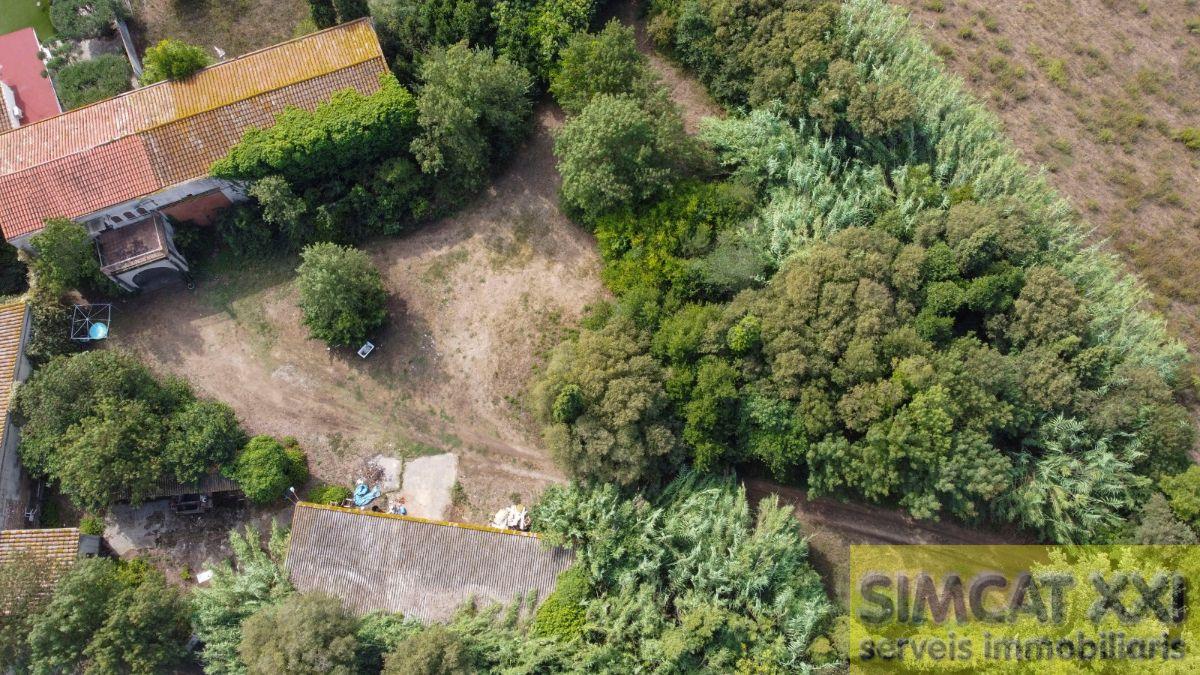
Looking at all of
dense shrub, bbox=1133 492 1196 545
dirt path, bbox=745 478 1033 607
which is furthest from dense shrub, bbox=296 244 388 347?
dense shrub, bbox=1133 492 1196 545

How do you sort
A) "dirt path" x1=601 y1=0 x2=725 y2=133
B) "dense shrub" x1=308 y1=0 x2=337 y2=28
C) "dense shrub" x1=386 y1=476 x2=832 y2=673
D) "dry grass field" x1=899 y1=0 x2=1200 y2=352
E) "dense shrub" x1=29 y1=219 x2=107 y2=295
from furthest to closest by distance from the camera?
"dirt path" x1=601 y1=0 x2=725 y2=133
"dry grass field" x1=899 y1=0 x2=1200 y2=352
"dense shrub" x1=308 y1=0 x2=337 y2=28
"dense shrub" x1=29 y1=219 x2=107 y2=295
"dense shrub" x1=386 y1=476 x2=832 y2=673

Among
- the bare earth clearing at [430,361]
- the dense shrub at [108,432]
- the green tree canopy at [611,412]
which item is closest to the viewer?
the green tree canopy at [611,412]

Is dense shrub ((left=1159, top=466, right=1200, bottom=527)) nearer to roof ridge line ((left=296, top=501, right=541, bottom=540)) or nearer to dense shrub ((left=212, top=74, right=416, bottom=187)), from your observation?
roof ridge line ((left=296, top=501, right=541, bottom=540))

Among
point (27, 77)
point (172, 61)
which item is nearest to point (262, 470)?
point (172, 61)

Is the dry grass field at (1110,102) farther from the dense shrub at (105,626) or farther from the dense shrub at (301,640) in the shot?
Result: the dense shrub at (105,626)

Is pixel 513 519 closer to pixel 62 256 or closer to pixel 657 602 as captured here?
pixel 657 602

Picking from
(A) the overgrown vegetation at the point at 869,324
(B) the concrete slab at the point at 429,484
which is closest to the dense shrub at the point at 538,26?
(A) the overgrown vegetation at the point at 869,324

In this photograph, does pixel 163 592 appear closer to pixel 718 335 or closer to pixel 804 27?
pixel 718 335
